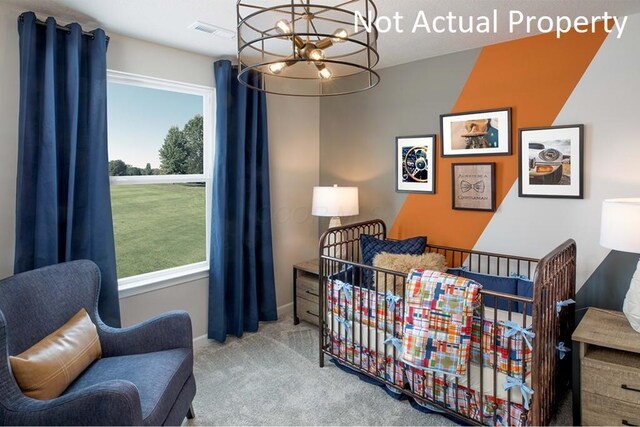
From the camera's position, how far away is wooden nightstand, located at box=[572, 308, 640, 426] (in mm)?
1891

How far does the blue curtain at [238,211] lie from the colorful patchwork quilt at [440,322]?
163 centimetres

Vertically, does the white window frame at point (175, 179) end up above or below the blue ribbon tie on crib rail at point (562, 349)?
above

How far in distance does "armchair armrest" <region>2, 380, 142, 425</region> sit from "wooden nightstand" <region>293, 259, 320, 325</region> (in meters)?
2.08

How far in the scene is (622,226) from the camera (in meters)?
1.99

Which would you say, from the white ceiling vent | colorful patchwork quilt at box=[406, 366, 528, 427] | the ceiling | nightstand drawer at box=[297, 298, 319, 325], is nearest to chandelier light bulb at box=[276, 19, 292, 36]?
the ceiling

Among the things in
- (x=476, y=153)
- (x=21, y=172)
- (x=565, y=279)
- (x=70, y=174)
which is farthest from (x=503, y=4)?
(x=21, y=172)

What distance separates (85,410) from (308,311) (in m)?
2.21

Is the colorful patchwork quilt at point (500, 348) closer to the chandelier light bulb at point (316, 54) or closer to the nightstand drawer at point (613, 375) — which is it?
the nightstand drawer at point (613, 375)

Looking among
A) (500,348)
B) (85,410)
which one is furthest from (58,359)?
(500,348)

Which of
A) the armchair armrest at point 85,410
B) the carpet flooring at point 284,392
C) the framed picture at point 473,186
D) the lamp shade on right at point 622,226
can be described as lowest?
the carpet flooring at point 284,392

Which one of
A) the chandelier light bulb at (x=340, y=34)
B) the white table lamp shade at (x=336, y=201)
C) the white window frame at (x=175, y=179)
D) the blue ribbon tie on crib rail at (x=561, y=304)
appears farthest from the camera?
the white table lamp shade at (x=336, y=201)

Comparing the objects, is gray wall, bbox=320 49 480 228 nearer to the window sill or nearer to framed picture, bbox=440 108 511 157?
framed picture, bbox=440 108 511 157

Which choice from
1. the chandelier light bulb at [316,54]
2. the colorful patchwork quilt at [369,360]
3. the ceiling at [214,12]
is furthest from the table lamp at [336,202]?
the chandelier light bulb at [316,54]

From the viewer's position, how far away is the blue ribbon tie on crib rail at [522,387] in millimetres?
1862
